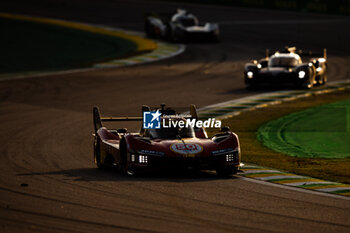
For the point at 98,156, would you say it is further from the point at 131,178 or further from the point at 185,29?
the point at 185,29

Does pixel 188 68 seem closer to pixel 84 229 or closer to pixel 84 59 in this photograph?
pixel 84 59

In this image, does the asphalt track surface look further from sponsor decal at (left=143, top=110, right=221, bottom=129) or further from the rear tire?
sponsor decal at (left=143, top=110, right=221, bottom=129)

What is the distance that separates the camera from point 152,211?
583 inches

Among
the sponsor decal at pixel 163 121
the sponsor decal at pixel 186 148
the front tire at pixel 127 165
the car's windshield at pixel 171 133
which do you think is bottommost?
the front tire at pixel 127 165

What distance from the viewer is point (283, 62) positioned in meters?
35.9

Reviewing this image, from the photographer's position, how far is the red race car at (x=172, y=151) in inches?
714

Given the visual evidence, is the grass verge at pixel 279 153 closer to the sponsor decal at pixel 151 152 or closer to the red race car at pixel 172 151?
the red race car at pixel 172 151

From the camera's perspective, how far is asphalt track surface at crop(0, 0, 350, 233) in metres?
14.1

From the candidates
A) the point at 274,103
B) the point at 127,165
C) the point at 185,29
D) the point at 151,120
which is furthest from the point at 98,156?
the point at 185,29

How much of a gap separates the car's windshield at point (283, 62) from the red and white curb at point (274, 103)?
133 cm

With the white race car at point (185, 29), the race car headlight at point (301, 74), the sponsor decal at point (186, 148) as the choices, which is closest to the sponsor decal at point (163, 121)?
the sponsor decal at point (186, 148)

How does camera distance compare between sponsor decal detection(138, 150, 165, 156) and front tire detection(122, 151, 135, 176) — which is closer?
sponsor decal detection(138, 150, 165, 156)

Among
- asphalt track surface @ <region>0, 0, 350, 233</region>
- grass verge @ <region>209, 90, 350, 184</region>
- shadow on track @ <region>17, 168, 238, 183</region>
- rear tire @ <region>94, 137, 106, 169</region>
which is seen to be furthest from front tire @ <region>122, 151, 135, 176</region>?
grass verge @ <region>209, 90, 350, 184</region>

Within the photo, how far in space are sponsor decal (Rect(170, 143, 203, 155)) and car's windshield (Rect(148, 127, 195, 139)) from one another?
67 cm
